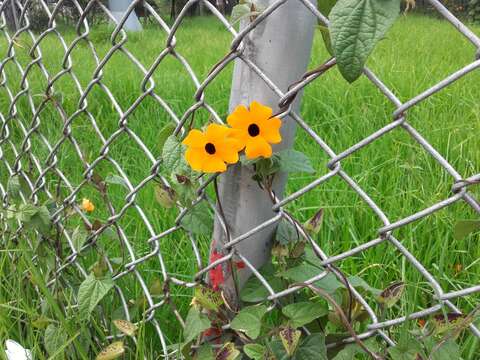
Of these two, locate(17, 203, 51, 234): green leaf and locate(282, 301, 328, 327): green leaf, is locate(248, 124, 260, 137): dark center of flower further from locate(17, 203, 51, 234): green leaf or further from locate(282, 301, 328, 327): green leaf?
locate(17, 203, 51, 234): green leaf

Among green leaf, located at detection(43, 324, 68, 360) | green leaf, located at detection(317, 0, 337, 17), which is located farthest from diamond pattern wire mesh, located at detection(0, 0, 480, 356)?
green leaf, located at detection(43, 324, 68, 360)

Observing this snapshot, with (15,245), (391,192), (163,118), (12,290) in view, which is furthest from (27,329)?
(163,118)

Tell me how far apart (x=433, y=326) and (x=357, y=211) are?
735mm

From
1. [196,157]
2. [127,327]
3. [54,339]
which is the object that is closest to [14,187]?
[54,339]

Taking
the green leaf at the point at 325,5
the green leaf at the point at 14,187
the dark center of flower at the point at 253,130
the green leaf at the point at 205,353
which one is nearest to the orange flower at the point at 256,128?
the dark center of flower at the point at 253,130

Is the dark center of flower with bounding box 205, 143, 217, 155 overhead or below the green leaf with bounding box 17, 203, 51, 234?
below

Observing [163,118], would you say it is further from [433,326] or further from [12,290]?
[433,326]

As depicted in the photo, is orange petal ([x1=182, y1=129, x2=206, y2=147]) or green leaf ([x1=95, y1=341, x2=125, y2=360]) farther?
green leaf ([x1=95, y1=341, x2=125, y2=360])

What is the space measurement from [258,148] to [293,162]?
0.06 m

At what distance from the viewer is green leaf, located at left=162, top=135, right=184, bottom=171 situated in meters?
0.66

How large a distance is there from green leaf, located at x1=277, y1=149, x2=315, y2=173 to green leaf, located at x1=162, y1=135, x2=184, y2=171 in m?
0.13

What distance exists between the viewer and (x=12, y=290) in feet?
3.75

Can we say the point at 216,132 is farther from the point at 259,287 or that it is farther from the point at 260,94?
the point at 259,287

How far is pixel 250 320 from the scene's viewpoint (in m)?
0.67
